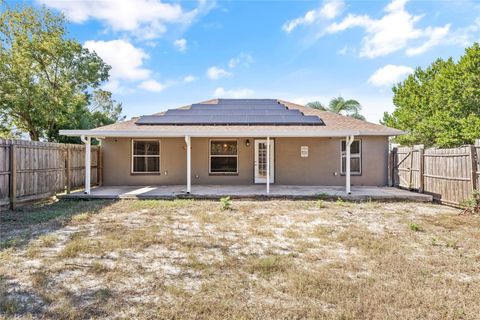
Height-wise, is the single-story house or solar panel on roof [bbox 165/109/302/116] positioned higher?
solar panel on roof [bbox 165/109/302/116]

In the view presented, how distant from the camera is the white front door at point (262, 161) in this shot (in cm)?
1177

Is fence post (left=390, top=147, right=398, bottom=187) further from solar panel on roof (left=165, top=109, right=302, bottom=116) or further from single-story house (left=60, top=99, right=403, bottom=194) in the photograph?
solar panel on roof (left=165, top=109, right=302, bottom=116)

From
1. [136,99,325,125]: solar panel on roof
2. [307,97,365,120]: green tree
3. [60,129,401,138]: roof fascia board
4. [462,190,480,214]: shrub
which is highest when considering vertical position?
[307,97,365,120]: green tree

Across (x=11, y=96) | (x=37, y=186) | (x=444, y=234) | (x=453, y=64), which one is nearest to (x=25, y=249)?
(x=37, y=186)

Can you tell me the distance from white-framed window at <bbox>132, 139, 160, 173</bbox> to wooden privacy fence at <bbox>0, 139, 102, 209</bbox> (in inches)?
55.9

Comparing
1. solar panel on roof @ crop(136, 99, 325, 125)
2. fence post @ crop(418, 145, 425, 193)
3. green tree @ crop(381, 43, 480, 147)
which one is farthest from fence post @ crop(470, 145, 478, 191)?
green tree @ crop(381, 43, 480, 147)

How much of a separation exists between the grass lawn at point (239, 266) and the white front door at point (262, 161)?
4744 millimetres

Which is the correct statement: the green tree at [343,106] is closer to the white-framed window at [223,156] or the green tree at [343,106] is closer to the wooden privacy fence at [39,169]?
the white-framed window at [223,156]

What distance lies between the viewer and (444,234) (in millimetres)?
5598

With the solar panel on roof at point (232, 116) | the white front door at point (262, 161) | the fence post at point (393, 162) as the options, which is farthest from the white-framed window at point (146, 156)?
the fence post at point (393, 162)

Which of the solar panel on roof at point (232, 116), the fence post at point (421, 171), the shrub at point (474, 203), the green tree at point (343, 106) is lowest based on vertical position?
the shrub at point (474, 203)

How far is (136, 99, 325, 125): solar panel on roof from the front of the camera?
1162 centimetres

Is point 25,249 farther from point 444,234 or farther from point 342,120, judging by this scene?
point 342,120

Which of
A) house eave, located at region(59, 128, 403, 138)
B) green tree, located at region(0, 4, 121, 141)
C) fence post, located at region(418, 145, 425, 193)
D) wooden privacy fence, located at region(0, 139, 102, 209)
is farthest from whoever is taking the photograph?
green tree, located at region(0, 4, 121, 141)
